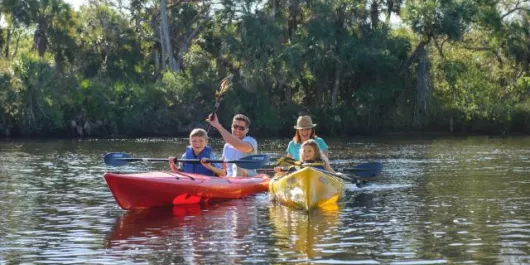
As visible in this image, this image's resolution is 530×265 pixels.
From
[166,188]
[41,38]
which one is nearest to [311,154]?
[166,188]

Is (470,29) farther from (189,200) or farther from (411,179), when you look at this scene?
(189,200)

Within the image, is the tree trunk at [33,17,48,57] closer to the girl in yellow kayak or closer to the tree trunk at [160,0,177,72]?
the tree trunk at [160,0,177,72]

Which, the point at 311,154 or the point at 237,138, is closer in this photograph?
the point at 311,154

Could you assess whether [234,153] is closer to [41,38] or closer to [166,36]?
[41,38]

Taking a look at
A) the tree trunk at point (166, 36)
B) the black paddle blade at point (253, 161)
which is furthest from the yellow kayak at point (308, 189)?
the tree trunk at point (166, 36)

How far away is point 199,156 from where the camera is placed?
1766 centimetres

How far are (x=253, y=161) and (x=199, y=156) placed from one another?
0.96 metres

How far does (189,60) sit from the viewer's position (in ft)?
181

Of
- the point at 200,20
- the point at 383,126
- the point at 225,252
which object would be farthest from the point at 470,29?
the point at 225,252

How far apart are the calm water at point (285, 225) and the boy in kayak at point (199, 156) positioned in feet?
2.12

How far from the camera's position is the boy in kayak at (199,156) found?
1742cm

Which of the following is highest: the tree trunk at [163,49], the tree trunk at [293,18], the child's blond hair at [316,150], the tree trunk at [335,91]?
the tree trunk at [293,18]

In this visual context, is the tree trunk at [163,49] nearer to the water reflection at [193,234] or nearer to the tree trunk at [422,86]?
the tree trunk at [422,86]

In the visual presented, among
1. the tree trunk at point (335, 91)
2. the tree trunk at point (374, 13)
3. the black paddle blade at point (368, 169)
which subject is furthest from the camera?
the tree trunk at point (374, 13)
